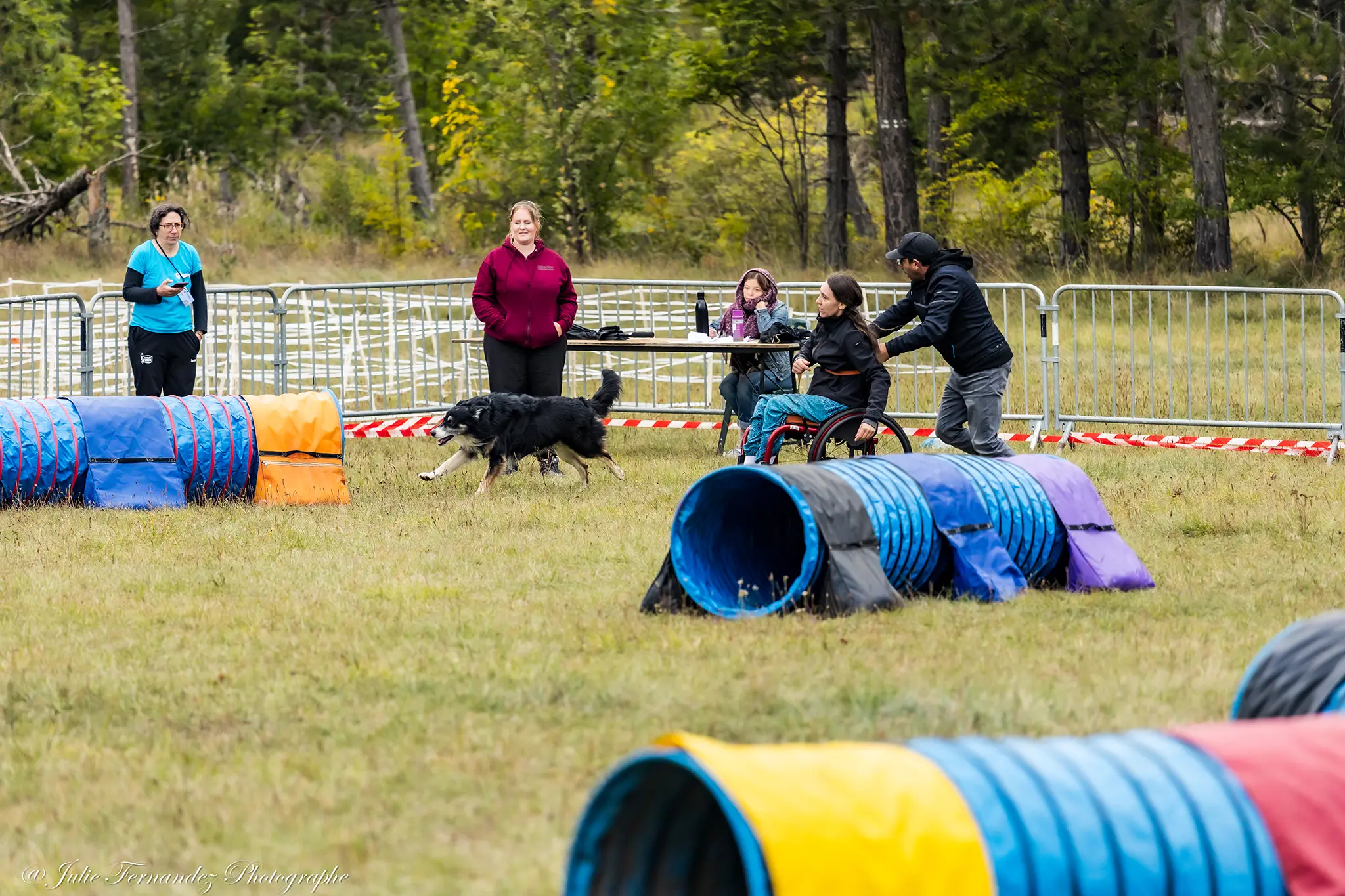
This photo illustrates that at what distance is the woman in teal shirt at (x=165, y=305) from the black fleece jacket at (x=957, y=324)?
16.6ft

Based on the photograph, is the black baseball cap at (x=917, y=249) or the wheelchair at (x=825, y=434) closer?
the black baseball cap at (x=917, y=249)

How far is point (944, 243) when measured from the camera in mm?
28781

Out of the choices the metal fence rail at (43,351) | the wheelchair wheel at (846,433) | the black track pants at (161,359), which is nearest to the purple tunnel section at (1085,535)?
the wheelchair wheel at (846,433)

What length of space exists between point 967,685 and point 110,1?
40.7 m

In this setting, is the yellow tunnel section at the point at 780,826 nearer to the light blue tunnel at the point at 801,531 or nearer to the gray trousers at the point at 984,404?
the light blue tunnel at the point at 801,531

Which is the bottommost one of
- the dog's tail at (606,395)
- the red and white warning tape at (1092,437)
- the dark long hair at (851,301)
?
the red and white warning tape at (1092,437)

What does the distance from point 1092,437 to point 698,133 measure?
63.5 feet

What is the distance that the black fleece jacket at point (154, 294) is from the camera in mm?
11242

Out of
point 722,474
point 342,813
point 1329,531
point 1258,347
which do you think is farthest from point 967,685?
point 1258,347

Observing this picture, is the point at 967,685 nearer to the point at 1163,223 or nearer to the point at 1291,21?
the point at 1291,21

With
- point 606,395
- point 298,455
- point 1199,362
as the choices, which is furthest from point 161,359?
point 1199,362

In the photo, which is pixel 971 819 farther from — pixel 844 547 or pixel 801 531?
pixel 801 531

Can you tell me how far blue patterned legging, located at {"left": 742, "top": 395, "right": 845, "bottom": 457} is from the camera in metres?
10.6

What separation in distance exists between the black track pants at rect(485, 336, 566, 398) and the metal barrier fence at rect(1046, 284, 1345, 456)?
4.34m
